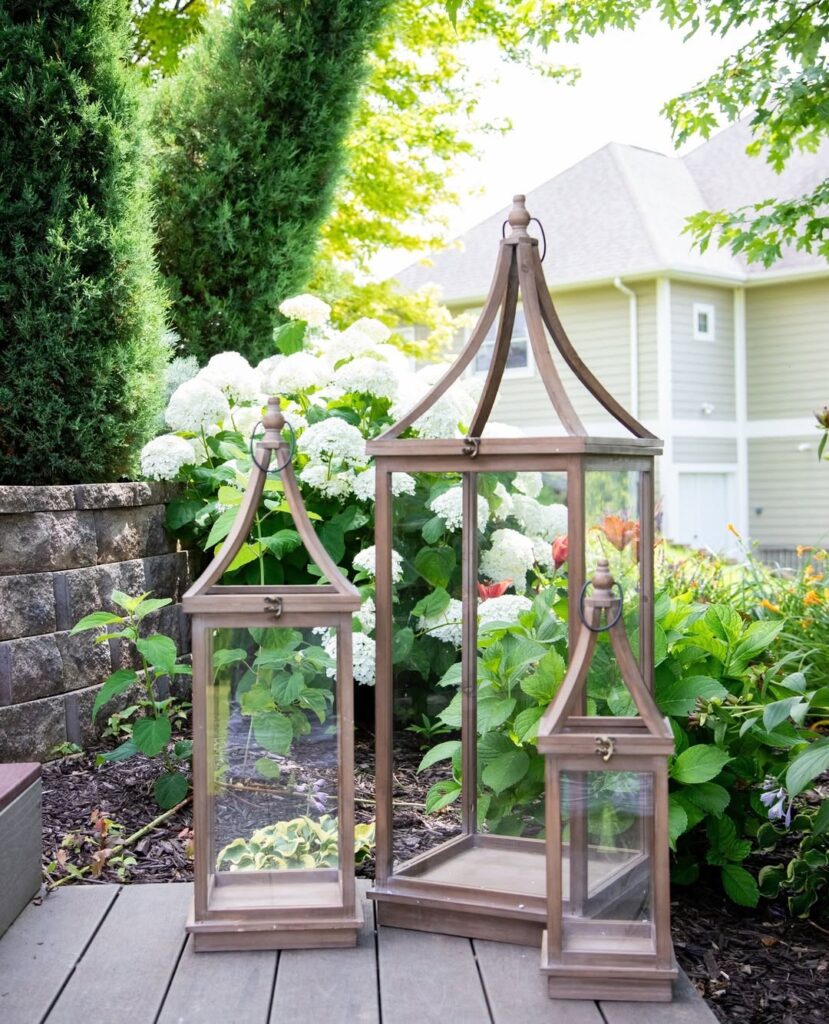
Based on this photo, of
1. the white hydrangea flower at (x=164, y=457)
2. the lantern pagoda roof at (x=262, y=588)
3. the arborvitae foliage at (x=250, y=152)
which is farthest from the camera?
the arborvitae foliage at (x=250, y=152)

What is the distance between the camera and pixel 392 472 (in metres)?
2.18

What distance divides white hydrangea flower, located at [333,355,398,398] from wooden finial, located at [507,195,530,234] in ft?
5.21

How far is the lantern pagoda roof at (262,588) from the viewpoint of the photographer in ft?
6.63

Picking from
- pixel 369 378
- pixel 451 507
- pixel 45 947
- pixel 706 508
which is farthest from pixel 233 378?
pixel 706 508

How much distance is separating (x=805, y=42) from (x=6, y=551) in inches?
124

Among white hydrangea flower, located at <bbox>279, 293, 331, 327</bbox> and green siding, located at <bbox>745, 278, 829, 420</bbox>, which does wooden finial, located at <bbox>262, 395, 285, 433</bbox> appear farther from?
green siding, located at <bbox>745, 278, 829, 420</bbox>

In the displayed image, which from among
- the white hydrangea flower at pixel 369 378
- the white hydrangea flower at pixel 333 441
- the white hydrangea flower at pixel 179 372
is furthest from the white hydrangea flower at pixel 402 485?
the white hydrangea flower at pixel 179 372

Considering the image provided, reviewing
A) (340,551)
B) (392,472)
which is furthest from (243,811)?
(340,551)

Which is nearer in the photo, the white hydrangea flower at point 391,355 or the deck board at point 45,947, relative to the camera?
the deck board at point 45,947

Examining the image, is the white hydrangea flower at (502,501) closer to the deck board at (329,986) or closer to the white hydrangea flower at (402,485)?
the white hydrangea flower at (402,485)

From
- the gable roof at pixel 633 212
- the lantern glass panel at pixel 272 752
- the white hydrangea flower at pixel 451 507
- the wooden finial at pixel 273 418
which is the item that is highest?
the gable roof at pixel 633 212

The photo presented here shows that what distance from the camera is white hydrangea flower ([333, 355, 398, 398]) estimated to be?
12.2ft

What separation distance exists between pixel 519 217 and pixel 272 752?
117 centimetres

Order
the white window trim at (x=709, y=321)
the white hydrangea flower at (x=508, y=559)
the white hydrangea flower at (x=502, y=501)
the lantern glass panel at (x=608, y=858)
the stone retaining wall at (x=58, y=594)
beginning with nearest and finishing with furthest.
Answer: the lantern glass panel at (x=608, y=858) < the white hydrangea flower at (x=508, y=559) < the white hydrangea flower at (x=502, y=501) < the stone retaining wall at (x=58, y=594) < the white window trim at (x=709, y=321)
